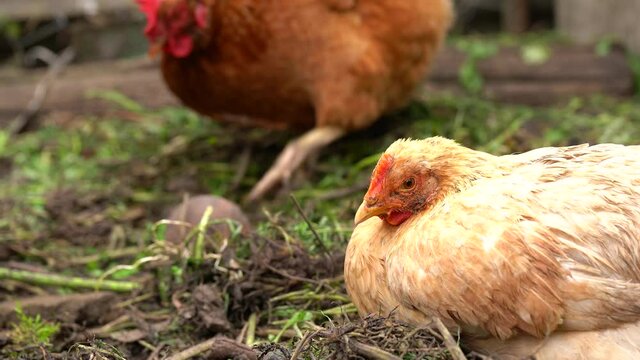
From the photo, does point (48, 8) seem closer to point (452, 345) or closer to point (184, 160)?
point (184, 160)

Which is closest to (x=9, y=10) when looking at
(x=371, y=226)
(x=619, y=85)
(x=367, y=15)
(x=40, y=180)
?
(x=40, y=180)

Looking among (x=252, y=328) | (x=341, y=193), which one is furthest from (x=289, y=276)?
(x=341, y=193)

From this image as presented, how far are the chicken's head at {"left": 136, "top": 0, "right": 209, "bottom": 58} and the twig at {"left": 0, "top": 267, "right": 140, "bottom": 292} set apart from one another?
1289mm

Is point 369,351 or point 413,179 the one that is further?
point 413,179

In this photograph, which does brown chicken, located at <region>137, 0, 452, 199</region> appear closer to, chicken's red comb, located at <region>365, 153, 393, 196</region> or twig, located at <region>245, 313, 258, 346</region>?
twig, located at <region>245, 313, 258, 346</region>

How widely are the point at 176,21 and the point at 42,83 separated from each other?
76.7 inches

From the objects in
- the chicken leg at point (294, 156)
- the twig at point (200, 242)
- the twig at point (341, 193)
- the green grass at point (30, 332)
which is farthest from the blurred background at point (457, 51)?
the green grass at point (30, 332)

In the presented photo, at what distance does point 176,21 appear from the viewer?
12.7 ft

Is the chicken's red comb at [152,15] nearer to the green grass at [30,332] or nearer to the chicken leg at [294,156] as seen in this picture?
the chicken leg at [294,156]

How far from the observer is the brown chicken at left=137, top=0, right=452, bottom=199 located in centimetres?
385

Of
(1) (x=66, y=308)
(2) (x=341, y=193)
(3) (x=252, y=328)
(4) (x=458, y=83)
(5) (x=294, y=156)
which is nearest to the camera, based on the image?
(3) (x=252, y=328)

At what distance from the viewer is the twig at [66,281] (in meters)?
2.92

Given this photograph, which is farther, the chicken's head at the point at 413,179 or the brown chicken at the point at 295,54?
the brown chicken at the point at 295,54

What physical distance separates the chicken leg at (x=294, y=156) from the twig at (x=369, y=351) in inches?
78.8
